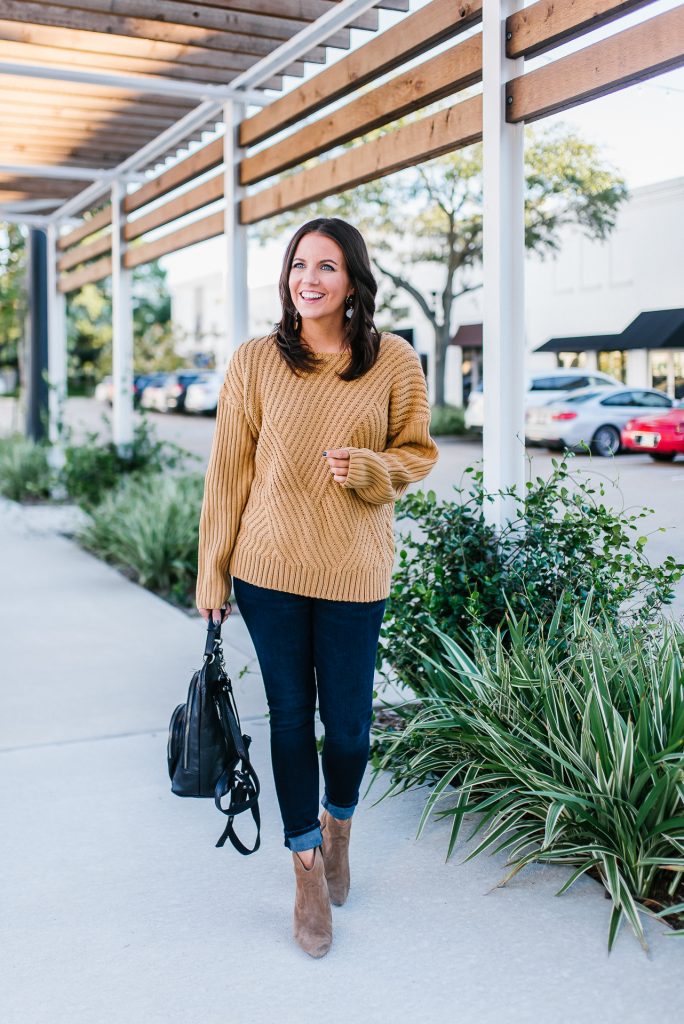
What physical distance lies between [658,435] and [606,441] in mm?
237

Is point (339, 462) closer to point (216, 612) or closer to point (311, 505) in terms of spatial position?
point (311, 505)

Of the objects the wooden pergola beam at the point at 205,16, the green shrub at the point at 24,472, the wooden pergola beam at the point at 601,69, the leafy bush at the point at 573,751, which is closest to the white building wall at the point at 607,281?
the wooden pergola beam at the point at 601,69

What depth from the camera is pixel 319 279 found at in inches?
119

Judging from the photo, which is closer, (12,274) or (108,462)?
(108,462)

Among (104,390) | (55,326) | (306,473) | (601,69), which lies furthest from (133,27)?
(55,326)

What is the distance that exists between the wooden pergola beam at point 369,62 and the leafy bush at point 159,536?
269 centimetres

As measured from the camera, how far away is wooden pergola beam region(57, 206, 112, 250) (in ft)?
37.6

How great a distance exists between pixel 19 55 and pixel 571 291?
4.29m

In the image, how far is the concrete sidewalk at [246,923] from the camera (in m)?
2.69

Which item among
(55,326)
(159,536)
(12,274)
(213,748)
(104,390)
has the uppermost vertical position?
(12,274)

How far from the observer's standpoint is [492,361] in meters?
4.85

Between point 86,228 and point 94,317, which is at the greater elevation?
point 94,317

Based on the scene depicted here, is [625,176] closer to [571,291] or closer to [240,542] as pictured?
[571,291]

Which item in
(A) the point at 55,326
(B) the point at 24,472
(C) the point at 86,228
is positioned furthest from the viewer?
(A) the point at 55,326
